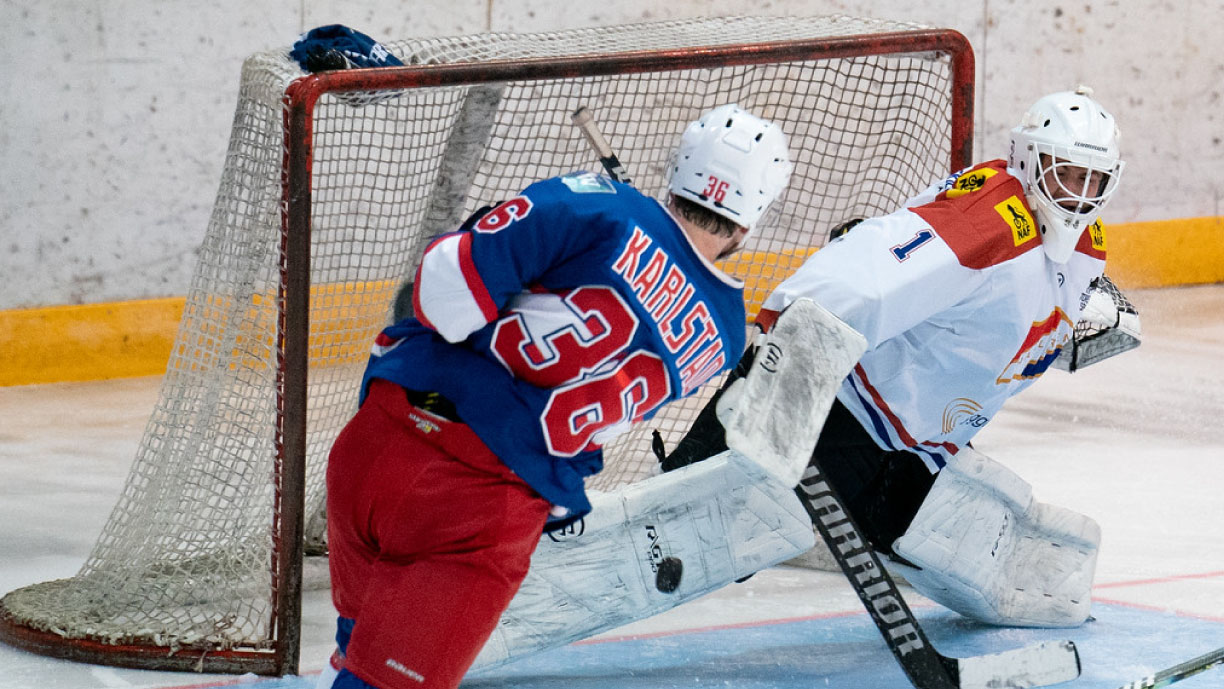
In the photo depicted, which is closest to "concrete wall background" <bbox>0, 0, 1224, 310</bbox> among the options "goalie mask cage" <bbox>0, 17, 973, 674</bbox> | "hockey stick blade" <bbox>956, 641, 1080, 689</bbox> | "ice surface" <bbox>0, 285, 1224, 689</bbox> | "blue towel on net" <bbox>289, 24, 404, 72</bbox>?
"ice surface" <bbox>0, 285, 1224, 689</bbox>

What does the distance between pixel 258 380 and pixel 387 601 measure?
4.23 feet

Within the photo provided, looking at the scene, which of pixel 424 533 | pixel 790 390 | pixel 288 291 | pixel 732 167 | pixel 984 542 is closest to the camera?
pixel 424 533

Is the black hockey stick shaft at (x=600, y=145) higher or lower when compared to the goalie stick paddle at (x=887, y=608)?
higher

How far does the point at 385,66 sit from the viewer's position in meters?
3.25

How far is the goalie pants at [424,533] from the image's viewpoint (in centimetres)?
213

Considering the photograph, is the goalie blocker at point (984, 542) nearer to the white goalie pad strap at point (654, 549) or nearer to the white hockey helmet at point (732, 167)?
the white goalie pad strap at point (654, 549)

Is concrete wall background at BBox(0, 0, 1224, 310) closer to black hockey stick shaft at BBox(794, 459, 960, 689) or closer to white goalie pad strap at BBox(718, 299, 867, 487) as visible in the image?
black hockey stick shaft at BBox(794, 459, 960, 689)

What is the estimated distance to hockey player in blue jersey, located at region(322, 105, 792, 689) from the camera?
212cm

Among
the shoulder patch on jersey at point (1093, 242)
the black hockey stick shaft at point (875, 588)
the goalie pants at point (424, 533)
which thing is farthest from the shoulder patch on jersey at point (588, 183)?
the shoulder patch on jersey at point (1093, 242)

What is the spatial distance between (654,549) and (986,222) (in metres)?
0.94

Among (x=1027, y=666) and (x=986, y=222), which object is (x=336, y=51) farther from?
(x=1027, y=666)

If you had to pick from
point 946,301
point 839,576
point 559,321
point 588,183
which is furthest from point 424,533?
point 839,576

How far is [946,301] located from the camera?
301 centimetres

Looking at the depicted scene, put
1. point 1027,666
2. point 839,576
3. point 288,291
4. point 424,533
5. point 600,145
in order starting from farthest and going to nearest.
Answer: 1. point 839,576
2. point 600,145
3. point 1027,666
4. point 288,291
5. point 424,533
